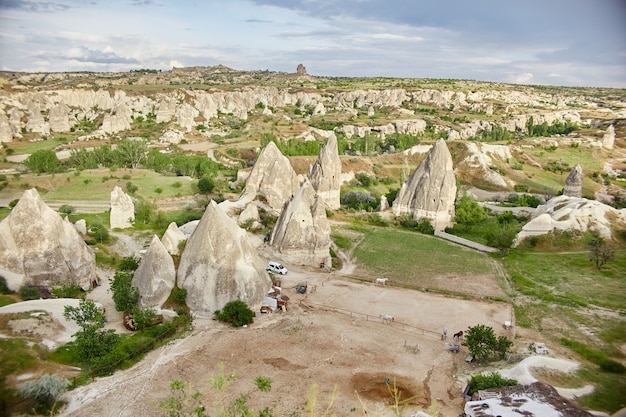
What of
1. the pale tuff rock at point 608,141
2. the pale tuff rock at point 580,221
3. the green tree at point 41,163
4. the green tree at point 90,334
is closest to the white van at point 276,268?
the green tree at point 90,334

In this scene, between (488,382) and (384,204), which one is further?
(384,204)

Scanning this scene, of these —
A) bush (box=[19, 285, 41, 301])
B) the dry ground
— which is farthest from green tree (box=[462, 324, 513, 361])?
bush (box=[19, 285, 41, 301])

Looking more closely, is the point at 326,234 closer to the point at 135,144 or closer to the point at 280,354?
the point at 280,354

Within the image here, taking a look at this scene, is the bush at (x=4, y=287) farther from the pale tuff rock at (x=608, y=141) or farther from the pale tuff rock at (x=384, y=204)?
the pale tuff rock at (x=608, y=141)

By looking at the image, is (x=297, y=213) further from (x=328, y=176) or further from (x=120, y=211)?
(x=328, y=176)

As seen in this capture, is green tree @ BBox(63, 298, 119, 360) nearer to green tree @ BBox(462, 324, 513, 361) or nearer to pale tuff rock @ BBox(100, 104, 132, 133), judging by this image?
green tree @ BBox(462, 324, 513, 361)

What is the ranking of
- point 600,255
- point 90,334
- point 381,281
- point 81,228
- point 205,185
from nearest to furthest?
1. point 90,334
2. point 381,281
3. point 600,255
4. point 81,228
5. point 205,185

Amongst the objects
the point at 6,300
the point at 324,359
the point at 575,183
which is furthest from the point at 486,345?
the point at 575,183

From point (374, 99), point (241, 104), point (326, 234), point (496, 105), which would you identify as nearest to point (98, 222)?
point (326, 234)
